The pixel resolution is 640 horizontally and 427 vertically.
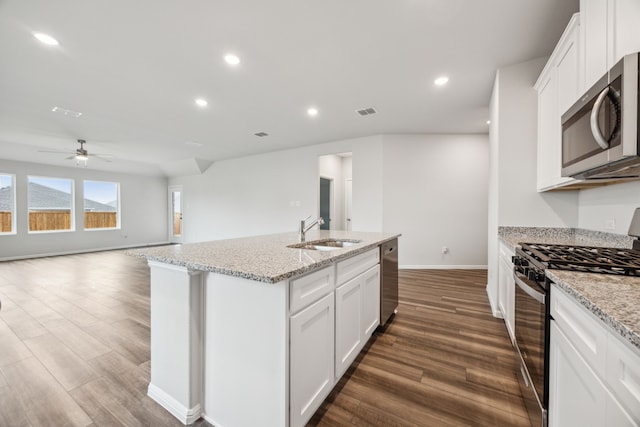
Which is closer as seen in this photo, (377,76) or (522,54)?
(522,54)

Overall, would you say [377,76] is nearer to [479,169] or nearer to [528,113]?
[528,113]

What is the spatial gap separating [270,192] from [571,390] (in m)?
6.02

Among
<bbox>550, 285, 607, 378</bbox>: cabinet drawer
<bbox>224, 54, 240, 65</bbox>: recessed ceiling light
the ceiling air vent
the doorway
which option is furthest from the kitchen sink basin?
the doorway

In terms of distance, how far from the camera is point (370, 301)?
2178mm

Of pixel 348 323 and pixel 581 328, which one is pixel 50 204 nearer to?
pixel 348 323

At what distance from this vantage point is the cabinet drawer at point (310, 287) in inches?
48.1

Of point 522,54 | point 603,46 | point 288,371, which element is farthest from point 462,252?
point 288,371

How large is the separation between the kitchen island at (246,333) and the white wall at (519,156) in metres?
2.00

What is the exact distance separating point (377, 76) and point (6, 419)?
382 centimetres

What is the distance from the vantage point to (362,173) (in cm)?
518

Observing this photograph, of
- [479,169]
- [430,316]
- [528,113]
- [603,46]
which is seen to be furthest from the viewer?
[479,169]

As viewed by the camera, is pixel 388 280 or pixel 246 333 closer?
pixel 246 333

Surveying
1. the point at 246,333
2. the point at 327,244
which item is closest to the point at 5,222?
the point at 327,244

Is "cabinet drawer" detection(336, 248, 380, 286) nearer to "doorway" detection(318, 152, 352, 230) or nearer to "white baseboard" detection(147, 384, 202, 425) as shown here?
"white baseboard" detection(147, 384, 202, 425)
